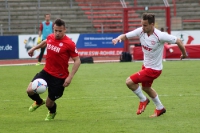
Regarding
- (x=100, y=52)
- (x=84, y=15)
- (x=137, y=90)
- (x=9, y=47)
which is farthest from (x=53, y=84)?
(x=84, y=15)

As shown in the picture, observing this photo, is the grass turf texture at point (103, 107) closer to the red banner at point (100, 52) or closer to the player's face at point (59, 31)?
the player's face at point (59, 31)

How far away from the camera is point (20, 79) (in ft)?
62.7

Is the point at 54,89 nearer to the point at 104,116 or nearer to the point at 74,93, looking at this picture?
the point at 104,116

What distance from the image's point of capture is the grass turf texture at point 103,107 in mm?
9414

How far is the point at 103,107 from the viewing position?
1224cm

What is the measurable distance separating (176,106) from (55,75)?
10.5ft

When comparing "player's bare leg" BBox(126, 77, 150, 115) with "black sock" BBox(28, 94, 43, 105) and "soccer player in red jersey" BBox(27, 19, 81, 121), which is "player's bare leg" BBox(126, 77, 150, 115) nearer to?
"soccer player in red jersey" BBox(27, 19, 81, 121)

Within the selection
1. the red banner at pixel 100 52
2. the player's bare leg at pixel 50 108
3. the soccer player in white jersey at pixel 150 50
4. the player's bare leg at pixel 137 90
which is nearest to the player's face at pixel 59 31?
the soccer player in white jersey at pixel 150 50

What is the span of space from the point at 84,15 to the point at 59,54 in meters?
26.6

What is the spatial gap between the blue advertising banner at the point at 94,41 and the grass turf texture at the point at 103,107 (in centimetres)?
1031

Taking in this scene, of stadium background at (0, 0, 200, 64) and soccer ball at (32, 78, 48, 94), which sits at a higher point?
stadium background at (0, 0, 200, 64)

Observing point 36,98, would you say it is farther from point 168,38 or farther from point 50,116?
point 168,38

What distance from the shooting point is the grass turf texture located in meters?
9.41

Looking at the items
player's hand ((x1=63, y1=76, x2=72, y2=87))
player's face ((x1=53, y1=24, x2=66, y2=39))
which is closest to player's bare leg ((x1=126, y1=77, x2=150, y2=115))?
player's hand ((x1=63, y1=76, x2=72, y2=87))
